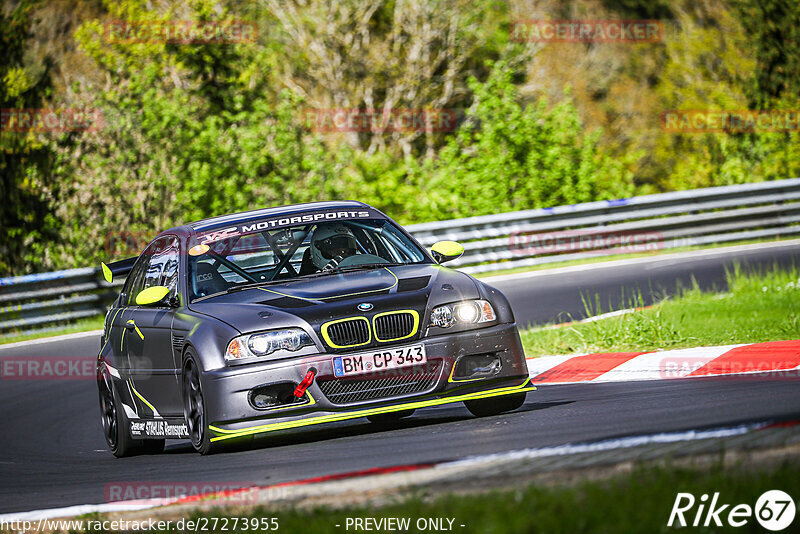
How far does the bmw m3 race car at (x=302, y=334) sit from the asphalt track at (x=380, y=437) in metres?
0.20

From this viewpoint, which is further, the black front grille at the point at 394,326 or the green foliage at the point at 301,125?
the green foliage at the point at 301,125

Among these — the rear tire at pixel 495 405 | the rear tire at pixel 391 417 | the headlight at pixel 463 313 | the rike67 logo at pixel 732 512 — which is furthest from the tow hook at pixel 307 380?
the rike67 logo at pixel 732 512

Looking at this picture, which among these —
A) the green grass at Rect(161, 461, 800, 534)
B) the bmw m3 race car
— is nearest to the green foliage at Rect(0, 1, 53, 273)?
the bmw m3 race car

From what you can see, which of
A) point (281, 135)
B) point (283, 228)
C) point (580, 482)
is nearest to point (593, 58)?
point (281, 135)

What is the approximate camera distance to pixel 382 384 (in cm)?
672

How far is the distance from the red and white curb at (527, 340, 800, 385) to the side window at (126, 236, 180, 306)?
2.97 metres

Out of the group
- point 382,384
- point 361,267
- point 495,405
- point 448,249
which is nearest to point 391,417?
point 495,405

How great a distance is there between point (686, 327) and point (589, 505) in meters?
6.72

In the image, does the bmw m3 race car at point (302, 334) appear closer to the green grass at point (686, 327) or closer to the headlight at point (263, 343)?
the headlight at point (263, 343)

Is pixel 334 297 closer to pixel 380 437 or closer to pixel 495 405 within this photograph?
pixel 380 437

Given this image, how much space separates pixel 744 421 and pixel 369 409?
2.09m

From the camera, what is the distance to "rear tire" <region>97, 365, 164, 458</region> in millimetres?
8195

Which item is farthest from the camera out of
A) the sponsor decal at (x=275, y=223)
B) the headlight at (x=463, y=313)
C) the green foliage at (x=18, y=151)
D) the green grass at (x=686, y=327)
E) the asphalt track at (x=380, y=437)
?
the green foliage at (x=18, y=151)

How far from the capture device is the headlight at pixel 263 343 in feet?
21.9
